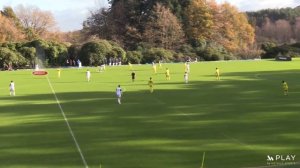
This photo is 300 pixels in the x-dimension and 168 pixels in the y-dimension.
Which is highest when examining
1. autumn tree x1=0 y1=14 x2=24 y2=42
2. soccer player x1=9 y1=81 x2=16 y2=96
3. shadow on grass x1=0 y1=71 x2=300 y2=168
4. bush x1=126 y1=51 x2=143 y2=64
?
autumn tree x1=0 y1=14 x2=24 y2=42

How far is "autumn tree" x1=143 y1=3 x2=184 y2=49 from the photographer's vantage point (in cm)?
8581

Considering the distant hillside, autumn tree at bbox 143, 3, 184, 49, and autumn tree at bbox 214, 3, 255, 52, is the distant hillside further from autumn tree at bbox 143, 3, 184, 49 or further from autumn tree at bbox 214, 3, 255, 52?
autumn tree at bbox 143, 3, 184, 49

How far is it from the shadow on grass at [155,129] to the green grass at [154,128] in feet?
0.12

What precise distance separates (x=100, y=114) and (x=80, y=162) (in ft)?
31.3

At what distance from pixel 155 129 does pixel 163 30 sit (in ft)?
216

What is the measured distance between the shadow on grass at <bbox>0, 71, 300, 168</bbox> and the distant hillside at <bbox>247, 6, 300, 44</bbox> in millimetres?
96091

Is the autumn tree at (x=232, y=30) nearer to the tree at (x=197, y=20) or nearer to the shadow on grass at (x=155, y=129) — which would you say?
the tree at (x=197, y=20)

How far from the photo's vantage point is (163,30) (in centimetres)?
8612

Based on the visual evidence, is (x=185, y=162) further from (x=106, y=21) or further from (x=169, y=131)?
(x=106, y=21)

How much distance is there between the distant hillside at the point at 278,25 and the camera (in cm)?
13088

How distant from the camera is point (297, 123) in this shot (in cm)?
2162

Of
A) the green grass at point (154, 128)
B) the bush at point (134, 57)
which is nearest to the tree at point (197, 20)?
the bush at point (134, 57)

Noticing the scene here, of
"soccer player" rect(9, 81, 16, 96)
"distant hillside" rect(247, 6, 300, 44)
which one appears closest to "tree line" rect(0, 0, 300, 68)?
"distant hillside" rect(247, 6, 300, 44)

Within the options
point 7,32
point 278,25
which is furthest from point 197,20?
point 278,25
